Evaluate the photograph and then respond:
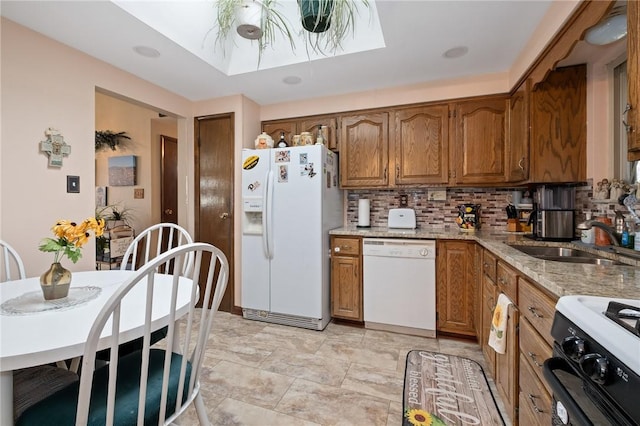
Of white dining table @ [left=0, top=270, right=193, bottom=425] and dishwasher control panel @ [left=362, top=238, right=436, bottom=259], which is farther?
dishwasher control panel @ [left=362, top=238, right=436, bottom=259]

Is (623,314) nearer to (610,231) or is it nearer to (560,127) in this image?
(610,231)

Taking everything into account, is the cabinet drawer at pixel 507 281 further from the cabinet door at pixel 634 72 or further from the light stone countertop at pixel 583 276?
the cabinet door at pixel 634 72

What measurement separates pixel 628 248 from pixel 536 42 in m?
1.42

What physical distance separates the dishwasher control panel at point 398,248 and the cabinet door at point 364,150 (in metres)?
0.63

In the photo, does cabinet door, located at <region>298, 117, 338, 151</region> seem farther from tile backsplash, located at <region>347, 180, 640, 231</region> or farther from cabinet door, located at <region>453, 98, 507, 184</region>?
cabinet door, located at <region>453, 98, 507, 184</region>

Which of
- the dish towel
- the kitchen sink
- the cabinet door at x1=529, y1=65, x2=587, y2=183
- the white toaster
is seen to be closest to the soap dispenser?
the kitchen sink

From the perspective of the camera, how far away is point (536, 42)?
195 centimetres

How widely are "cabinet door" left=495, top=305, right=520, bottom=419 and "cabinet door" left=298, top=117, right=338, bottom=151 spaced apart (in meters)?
2.21

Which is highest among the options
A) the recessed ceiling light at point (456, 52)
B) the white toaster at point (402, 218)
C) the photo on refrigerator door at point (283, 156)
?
the recessed ceiling light at point (456, 52)

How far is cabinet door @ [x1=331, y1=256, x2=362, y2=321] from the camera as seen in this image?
2740 mm

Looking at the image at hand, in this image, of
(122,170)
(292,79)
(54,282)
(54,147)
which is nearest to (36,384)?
(54,282)

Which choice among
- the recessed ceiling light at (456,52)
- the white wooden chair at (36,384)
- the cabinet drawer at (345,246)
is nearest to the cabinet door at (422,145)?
the recessed ceiling light at (456,52)

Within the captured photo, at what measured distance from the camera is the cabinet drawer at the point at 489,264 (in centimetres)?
184

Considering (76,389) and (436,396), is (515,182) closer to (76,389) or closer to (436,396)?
(436,396)
